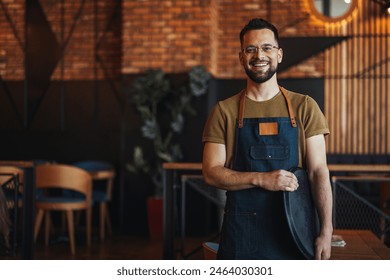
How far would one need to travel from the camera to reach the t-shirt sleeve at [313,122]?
70.7 inches

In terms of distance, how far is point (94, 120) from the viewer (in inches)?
286

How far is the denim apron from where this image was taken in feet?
5.89

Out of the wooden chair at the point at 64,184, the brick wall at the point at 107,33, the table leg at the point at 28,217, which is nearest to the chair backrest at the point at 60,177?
the wooden chair at the point at 64,184

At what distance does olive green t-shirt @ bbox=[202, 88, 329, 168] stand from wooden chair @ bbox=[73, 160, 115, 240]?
448 centimetres

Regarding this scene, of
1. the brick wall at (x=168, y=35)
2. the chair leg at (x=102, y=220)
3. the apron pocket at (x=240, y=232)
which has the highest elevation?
the brick wall at (x=168, y=35)

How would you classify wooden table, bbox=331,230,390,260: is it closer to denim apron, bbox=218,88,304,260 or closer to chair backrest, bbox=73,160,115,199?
denim apron, bbox=218,88,304,260

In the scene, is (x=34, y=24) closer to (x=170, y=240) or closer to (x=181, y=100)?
(x=181, y=100)

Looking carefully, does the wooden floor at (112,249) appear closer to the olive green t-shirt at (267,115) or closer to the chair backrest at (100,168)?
the chair backrest at (100,168)

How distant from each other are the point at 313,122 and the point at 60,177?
414 cm

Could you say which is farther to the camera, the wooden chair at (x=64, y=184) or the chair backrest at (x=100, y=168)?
the chair backrest at (x=100, y=168)

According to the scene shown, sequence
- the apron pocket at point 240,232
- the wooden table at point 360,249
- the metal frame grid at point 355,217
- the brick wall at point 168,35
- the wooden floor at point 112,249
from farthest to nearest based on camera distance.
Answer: the brick wall at point 168,35, the wooden floor at point 112,249, the metal frame grid at point 355,217, the wooden table at point 360,249, the apron pocket at point 240,232

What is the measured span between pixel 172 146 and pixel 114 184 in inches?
41.3

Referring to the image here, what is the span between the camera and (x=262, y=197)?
1803 millimetres
